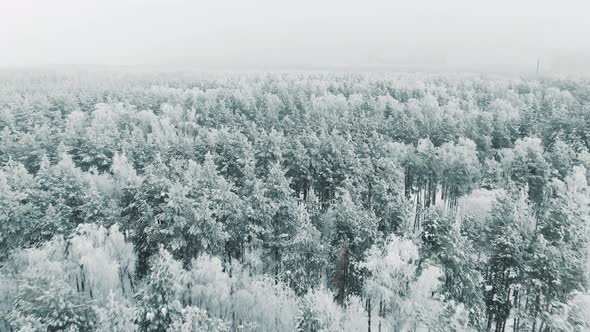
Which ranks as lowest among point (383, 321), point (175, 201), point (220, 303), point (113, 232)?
point (383, 321)

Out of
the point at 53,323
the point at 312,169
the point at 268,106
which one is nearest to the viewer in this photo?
the point at 53,323

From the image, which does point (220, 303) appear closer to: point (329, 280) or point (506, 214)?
point (329, 280)

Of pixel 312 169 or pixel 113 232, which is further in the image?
pixel 312 169

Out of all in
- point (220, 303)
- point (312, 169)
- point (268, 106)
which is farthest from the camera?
point (268, 106)

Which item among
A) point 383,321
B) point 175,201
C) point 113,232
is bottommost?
point 383,321

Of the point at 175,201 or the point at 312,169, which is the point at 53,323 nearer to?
the point at 175,201

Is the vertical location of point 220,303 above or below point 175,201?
below

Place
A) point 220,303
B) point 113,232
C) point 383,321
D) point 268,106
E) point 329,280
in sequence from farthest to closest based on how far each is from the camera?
point 268,106 < point 329,280 < point 113,232 < point 383,321 < point 220,303

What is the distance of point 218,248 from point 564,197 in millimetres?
38175

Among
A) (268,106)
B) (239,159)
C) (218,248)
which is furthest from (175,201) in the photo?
(268,106)

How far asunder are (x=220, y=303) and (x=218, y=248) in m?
6.75

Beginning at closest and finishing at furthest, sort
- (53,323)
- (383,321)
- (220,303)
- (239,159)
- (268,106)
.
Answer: (53,323)
(220,303)
(383,321)
(239,159)
(268,106)

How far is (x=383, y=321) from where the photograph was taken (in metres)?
36.2

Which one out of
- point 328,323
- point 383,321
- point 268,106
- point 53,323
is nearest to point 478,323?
point 383,321
